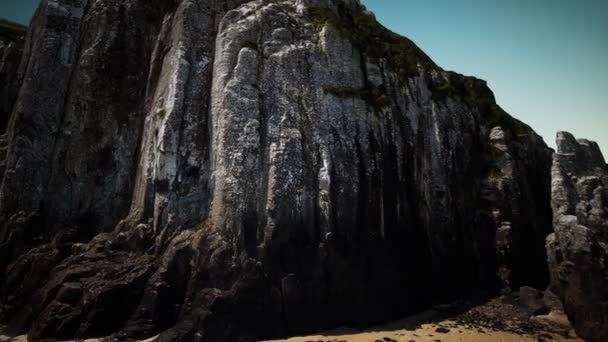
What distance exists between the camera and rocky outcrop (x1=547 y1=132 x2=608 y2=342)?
22.3 meters

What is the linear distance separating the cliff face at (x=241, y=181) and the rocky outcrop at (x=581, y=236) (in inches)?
191

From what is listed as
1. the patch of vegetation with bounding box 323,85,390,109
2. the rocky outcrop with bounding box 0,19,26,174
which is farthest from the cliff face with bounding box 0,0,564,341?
the rocky outcrop with bounding box 0,19,26,174

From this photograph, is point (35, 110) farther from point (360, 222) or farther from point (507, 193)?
point (507, 193)

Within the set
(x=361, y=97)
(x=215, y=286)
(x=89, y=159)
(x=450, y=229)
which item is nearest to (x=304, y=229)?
(x=215, y=286)

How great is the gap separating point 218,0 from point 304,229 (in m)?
21.3

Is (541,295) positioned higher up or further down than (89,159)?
further down

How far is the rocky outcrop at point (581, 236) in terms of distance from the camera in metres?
22.3

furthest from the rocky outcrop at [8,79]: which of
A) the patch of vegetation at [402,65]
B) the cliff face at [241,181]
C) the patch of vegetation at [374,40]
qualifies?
the patch of vegetation at [402,65]

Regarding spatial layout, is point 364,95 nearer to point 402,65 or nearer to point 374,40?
point 402,65

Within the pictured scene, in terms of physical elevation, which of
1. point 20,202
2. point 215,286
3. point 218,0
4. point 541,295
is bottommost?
point 541,295

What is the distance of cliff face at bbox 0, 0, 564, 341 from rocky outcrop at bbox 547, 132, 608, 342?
15.9ft

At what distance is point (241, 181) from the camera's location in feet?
80.4

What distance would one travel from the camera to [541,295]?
28953mm

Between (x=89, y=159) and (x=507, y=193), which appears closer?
(x=89, y=159)
